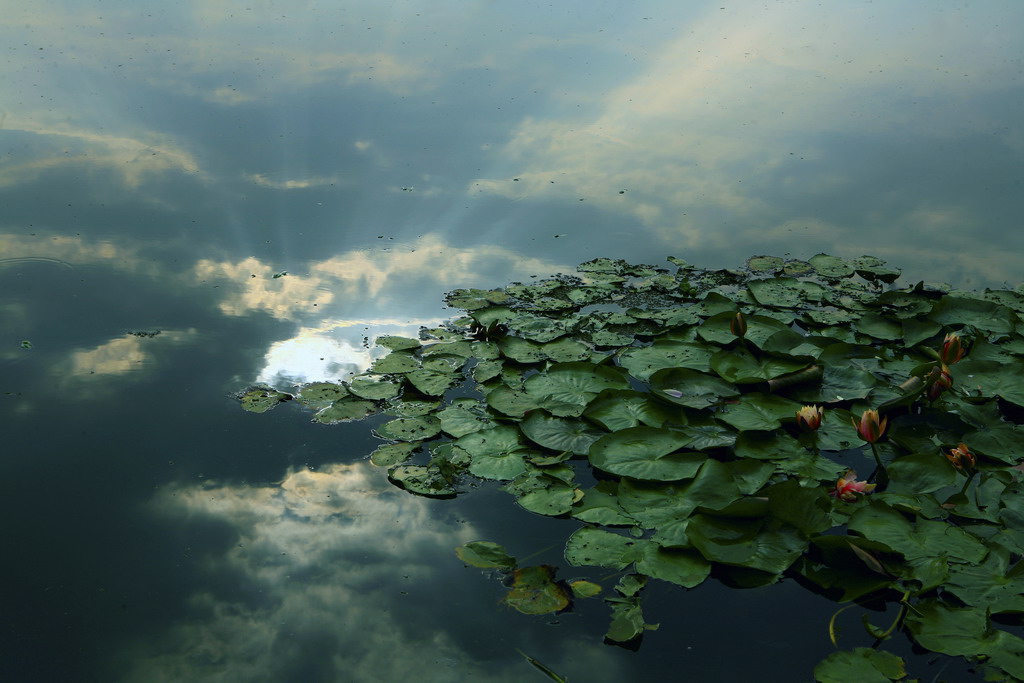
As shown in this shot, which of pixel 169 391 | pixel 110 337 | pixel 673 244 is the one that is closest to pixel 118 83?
pixel 110 337

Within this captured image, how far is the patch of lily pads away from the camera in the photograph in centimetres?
223

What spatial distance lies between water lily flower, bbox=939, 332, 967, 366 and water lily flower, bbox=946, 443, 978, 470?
442 millimetres

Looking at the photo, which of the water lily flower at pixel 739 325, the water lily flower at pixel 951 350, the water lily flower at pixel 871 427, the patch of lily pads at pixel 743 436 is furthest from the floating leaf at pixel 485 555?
the water lily flower at pixel 951 350

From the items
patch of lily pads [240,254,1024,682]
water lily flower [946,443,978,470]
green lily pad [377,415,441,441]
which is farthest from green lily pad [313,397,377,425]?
water lily flower [946,443,978,470]

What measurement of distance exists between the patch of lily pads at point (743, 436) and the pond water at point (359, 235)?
0.33 feet

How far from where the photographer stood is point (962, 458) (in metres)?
2.63

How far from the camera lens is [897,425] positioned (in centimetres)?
286

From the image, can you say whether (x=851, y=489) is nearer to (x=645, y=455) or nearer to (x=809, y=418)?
(x=809, y=418)

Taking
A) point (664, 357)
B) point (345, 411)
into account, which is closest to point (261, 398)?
point (345, 411)

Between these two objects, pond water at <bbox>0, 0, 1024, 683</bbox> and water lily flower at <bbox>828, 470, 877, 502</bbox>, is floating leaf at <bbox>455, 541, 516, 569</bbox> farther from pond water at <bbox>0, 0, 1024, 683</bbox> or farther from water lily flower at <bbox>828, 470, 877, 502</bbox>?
water lily flower at <bbox>828, 470, 877, 502</bbox>

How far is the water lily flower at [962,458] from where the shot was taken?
262 cm

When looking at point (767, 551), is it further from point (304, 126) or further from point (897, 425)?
point (304, 126)

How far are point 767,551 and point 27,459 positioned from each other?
2574 mm

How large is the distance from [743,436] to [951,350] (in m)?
0.95
